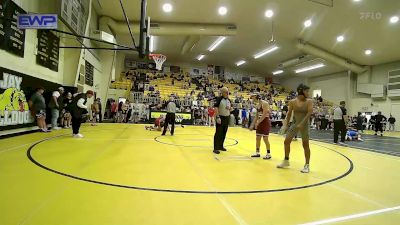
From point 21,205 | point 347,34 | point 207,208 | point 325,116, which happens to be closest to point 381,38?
point 347,34

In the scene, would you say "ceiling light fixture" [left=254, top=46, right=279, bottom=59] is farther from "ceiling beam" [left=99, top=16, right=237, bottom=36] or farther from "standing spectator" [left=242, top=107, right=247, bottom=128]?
"ceiling beam" [left=99, top=16, right=237, bottom=36]

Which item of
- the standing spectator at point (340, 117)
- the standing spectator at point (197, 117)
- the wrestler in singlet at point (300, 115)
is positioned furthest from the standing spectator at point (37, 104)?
the standing spectator at point (197, 117)

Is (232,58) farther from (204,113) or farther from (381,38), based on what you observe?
(381,38)

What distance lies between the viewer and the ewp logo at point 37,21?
6.19 meters

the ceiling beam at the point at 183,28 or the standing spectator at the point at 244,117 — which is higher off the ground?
the ceiling beam at the point at 183,28

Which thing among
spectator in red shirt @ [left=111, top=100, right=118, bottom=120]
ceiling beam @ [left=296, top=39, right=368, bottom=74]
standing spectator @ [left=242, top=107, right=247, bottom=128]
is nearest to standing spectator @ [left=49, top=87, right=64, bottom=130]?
spectator in red shirt @ [left=111, top=100, right=118, bottom=120]

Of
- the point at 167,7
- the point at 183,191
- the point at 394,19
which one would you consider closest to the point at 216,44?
the point at 167,7

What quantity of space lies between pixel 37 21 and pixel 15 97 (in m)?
2.88

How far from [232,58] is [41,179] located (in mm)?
26572

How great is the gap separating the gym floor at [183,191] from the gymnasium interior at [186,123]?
24mm

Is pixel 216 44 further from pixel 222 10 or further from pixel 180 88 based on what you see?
pixel 222 10

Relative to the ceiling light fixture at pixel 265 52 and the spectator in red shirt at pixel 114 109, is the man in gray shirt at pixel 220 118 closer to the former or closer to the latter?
the spectator in red shirt at pixel 114 109

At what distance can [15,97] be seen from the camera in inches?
310

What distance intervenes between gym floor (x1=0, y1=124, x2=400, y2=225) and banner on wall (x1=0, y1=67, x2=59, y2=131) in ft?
8.27
